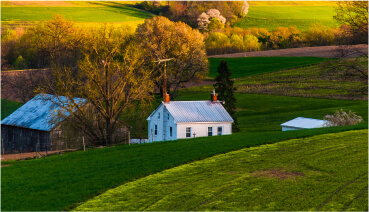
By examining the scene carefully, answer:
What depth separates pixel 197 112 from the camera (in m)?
46.1

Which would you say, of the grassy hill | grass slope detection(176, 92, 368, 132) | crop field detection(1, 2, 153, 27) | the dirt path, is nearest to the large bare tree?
grass slope detection(176, 92, 368, 132)

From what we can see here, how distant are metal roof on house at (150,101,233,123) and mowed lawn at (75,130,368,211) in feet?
53.8

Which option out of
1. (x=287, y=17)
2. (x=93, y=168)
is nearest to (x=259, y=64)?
(x=287, y=17)

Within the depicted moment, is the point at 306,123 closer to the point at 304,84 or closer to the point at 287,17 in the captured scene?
the point at 304,84

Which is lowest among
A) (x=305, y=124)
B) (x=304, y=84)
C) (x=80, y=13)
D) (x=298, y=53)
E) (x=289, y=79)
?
(x=305, y=124)

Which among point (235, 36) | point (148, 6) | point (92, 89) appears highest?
point (148, 6)

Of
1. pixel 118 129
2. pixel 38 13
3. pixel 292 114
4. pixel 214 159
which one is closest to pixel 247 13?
pixel 38 13

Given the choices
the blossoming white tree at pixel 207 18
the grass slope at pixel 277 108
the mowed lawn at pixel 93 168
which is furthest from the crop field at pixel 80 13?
the mowed lawn at pixel 93 168

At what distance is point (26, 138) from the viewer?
4775 centimetres

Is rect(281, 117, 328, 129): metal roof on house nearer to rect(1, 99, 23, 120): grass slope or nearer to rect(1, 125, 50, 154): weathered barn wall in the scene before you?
rect(1, 125, 50, 154): weathered barn wall

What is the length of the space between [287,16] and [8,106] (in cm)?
10569

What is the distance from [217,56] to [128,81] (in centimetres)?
7403

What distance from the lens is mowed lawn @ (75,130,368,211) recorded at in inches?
778

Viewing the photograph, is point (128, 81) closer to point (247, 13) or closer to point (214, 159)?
point (214, 159)
